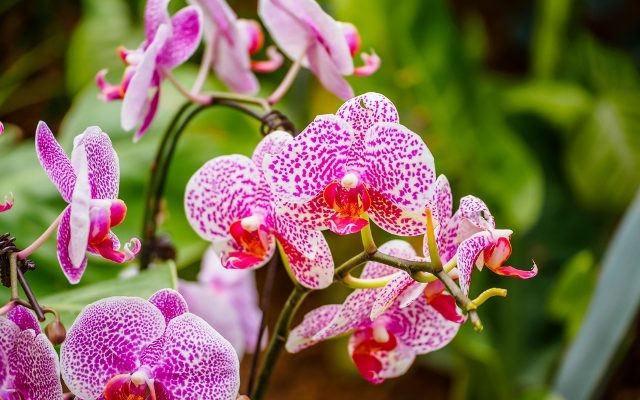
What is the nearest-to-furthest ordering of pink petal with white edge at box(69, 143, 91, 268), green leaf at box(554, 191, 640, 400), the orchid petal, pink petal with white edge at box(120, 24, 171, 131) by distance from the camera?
pink petal with white edge at box(69, 143, 91, 268) < pink petal with white edge at box(120, 24, 171, 131) < the orchid petal < green leaf at box(554, 191, 640, 400)

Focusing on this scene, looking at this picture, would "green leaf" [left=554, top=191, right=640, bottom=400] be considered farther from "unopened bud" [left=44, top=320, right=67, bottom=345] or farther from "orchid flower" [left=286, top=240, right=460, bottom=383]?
"unopened bud" [left=44, top=320, right=67, bottom=345]

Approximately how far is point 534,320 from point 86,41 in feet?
2.79

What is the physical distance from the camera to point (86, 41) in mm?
1230

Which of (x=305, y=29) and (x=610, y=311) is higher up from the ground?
(x=305, y=29)

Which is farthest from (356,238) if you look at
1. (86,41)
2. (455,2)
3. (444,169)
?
(455,2)

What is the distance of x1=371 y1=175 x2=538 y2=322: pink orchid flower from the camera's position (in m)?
0.31

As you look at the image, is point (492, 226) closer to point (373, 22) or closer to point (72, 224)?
point (72, 224)

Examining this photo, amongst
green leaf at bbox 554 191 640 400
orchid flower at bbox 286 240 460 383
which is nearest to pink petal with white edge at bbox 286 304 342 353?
orchid flower at bbox 286 240 460 383

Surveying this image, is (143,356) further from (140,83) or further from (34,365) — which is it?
(140,83)

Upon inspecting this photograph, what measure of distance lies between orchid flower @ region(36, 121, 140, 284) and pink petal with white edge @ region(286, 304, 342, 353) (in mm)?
94

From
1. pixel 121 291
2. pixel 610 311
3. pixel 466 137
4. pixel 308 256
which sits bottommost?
pixel 466 137

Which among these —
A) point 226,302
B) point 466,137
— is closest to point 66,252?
point 226,302

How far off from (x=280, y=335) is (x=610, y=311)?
438 mm

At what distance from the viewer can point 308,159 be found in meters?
0.32
